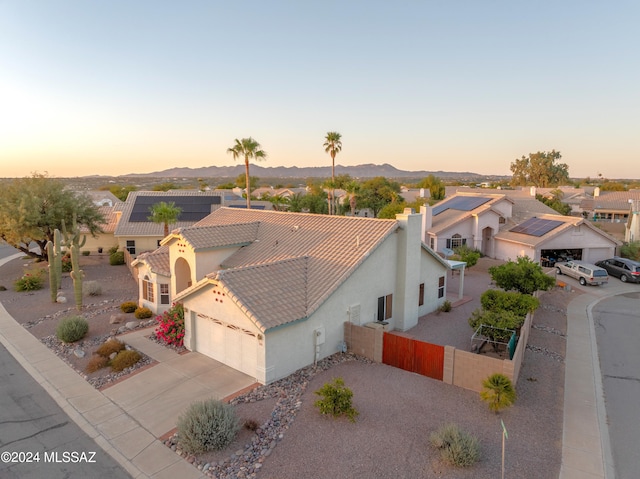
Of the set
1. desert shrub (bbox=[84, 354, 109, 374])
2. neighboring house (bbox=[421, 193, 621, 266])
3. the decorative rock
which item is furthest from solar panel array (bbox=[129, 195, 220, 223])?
desert shrub (bbox=[84, 354, 109, 374])

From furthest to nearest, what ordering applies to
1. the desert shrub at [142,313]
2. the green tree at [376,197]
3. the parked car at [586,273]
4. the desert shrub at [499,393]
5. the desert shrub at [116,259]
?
the green tree at [376,197] → the desert shrub at [116,259] → the parked car at [586,273] → the desert shrub at [142,313] → the desert shrub at [499,393]

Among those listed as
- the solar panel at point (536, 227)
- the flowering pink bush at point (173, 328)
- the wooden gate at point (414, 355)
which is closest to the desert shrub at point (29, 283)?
the flowering pink bush at point (173, 328)

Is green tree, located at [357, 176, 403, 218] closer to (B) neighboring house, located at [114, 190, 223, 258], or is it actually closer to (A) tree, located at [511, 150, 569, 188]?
(B) neighboring house, located at [114, 190, 223, 258]

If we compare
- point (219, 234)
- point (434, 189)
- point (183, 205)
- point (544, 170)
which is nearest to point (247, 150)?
point (183, 205)

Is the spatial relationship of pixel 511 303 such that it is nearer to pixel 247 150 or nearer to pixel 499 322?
pixel 499 322

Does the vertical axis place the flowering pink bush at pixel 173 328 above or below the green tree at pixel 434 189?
below

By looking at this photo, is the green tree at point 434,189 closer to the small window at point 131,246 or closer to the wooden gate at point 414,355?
the small window at point 131,246

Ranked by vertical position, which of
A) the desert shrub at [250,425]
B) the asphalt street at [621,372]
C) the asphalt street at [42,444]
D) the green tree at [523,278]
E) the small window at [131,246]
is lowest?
the asphalt street at [621,372]
